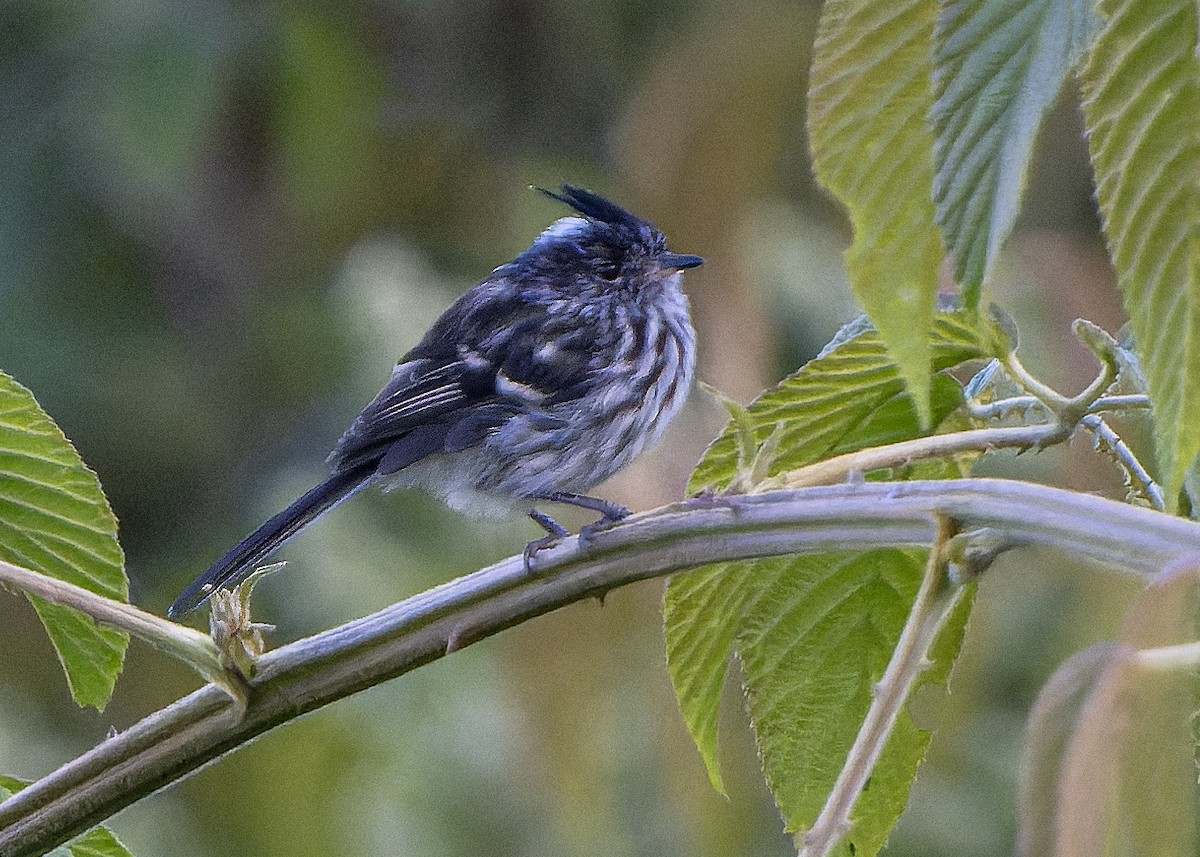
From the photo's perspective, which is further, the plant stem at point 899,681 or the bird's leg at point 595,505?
the bird's leg at point 595,505

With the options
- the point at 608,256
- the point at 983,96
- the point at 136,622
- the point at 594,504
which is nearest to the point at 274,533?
the point at 594,504

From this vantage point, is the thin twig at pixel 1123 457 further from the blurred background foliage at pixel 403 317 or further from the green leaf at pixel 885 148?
the blurred background foliage at pixel 403 317

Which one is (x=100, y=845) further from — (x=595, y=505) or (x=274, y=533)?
(x=595, y=505)

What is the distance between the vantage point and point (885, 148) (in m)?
1.04

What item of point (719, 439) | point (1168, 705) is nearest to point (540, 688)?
point (719, 439)

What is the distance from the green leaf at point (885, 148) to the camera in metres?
1.03

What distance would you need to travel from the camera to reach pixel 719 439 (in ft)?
4.64

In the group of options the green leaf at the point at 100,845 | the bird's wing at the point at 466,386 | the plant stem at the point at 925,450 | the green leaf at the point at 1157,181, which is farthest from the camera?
the bird's wing at the point at 466,386

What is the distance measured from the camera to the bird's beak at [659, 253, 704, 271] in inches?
138

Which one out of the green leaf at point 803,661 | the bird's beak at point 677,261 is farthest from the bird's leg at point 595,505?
the bird's beak at point 677,261

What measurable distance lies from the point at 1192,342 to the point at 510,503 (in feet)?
7.58

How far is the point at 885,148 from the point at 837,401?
439 mm

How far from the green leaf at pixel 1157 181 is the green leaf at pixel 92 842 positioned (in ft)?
3.29

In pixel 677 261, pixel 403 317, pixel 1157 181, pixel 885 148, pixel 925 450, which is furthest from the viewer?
pixel 403 317
